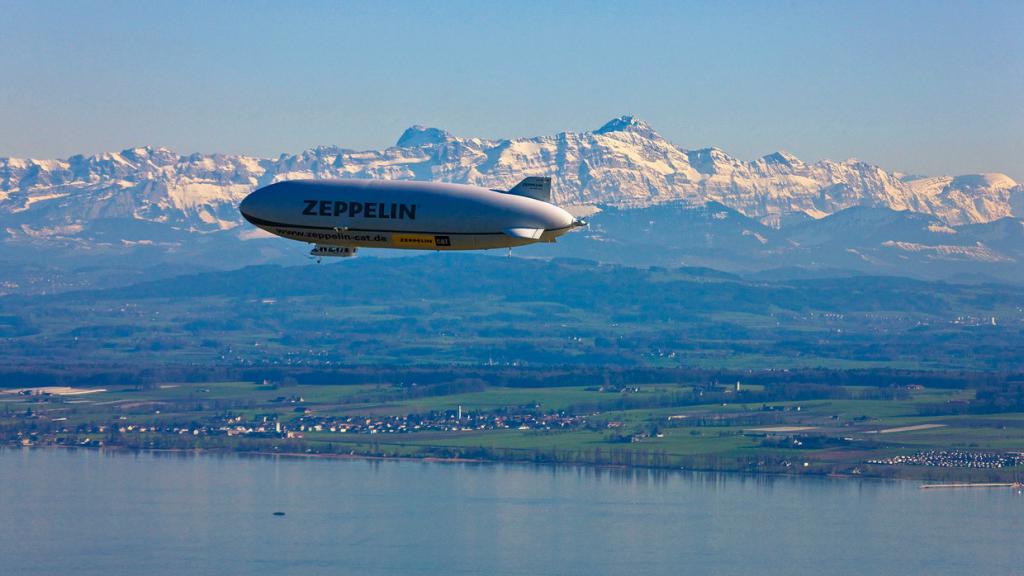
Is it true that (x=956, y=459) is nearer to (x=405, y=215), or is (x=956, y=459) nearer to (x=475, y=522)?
(x=475, y=522)

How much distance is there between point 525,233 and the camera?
258 ft

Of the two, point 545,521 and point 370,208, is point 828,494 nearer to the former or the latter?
point 545,521

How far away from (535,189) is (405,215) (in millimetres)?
6729

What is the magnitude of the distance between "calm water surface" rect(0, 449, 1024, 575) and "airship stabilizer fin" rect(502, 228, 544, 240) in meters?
62.0

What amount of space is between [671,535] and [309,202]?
76.8 meters

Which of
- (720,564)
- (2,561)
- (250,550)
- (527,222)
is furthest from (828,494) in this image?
(527,222)

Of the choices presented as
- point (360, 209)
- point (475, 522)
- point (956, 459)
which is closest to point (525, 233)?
point (360, 209)

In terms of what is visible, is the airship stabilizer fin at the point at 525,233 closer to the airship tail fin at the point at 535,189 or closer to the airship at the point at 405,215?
the airship at the point at 405,215

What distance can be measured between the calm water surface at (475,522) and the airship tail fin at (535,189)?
59104mm

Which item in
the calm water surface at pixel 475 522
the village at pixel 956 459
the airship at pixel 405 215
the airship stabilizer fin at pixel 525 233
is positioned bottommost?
the calm water surface at pixel 475 522

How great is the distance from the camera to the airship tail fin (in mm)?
82800

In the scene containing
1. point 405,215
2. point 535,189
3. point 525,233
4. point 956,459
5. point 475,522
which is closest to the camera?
point 525,233

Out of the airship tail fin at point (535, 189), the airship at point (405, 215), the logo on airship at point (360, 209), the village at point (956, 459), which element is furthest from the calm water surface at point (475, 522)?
the logo on airship at point (360, 209)

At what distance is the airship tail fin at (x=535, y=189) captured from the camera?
8280 centimetres
